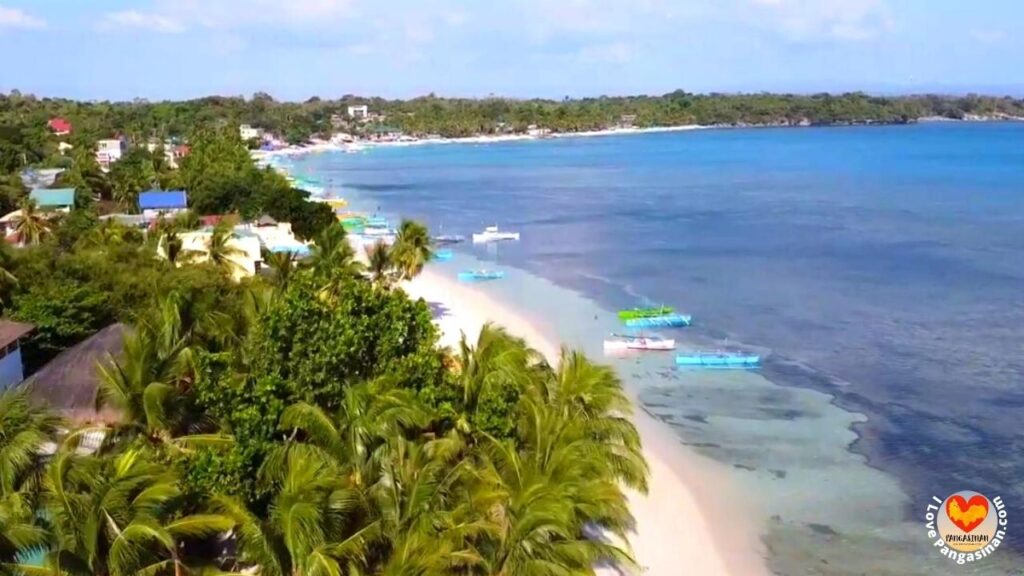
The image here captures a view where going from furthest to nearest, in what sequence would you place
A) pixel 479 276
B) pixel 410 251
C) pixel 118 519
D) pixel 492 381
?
pixel 479 276
pixel 410 251
pixel 492 381
pixel 118 519

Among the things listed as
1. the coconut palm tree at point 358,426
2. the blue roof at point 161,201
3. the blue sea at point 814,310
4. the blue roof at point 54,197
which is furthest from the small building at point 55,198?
the coconut palm tree at point 358,426

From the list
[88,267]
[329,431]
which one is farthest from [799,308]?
[329,431]

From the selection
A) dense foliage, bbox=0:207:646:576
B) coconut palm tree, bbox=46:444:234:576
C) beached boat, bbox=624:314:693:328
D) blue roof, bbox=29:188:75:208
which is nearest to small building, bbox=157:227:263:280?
dense foliage, bbox=0:207:646:576

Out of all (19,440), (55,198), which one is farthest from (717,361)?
(55,198)

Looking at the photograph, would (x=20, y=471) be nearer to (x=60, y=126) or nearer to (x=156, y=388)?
(x=156, y=388)

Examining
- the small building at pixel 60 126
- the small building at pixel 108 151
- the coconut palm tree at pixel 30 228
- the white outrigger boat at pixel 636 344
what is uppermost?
the small building at pixel 60 126

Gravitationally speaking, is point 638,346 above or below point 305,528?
below

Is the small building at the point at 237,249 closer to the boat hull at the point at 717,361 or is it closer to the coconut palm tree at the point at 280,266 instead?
the coconut palm tree at the point at 280,266

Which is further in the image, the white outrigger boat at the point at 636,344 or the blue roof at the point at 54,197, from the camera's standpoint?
the blue roof at the point at 54,197
